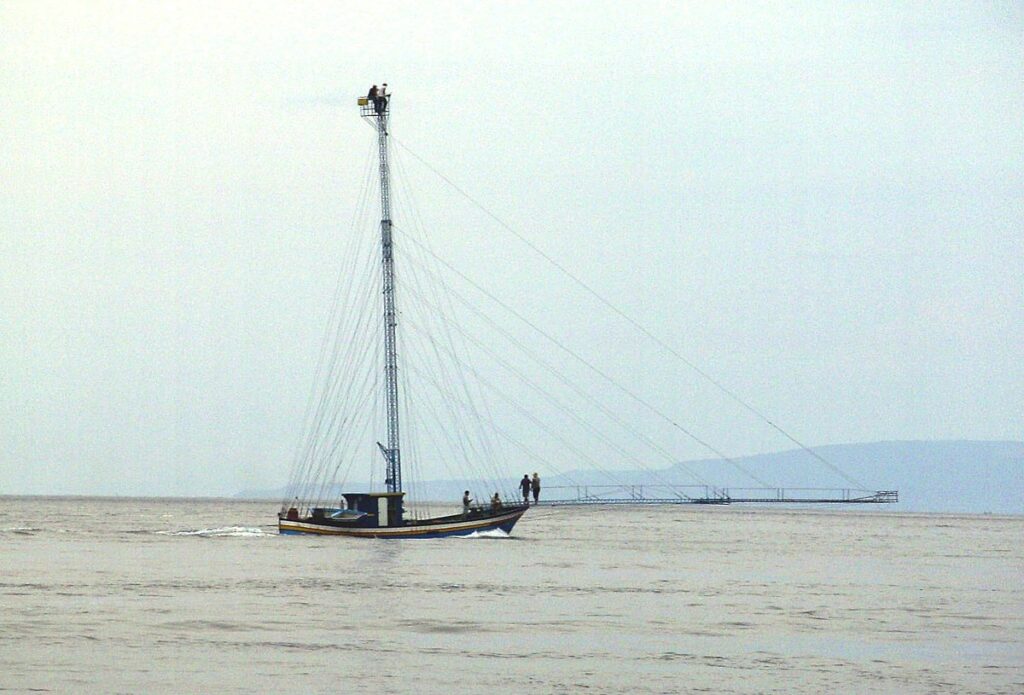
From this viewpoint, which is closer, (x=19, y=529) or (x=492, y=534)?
(x=492, y=534)

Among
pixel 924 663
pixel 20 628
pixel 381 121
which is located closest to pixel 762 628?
pixel 924 663

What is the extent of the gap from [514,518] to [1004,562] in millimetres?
26971

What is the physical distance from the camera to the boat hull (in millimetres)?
81500

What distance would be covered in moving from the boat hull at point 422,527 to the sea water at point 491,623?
329 centimetres

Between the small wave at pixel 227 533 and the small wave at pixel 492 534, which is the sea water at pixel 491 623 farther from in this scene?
the small wave at pixel 227 533

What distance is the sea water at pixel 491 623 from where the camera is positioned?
31.8 metres

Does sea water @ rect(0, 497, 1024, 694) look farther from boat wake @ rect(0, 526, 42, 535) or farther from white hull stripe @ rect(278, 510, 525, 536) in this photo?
boat wake @ rect(0, 526, 42, 535)

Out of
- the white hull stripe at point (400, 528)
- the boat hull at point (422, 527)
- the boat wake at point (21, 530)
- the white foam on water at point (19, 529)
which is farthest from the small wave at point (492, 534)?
the white foam on water at point (19, 529)

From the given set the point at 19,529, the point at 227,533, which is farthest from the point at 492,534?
the point at 19,529

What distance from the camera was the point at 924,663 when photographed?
35.4m

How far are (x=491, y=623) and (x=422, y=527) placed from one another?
4183cm

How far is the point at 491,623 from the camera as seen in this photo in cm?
4188

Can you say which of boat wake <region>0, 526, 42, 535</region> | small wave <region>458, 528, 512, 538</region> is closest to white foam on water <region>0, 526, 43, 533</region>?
boat wake <region>0, 526, 42, 535</region>

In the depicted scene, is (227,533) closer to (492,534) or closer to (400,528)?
(492,534)
